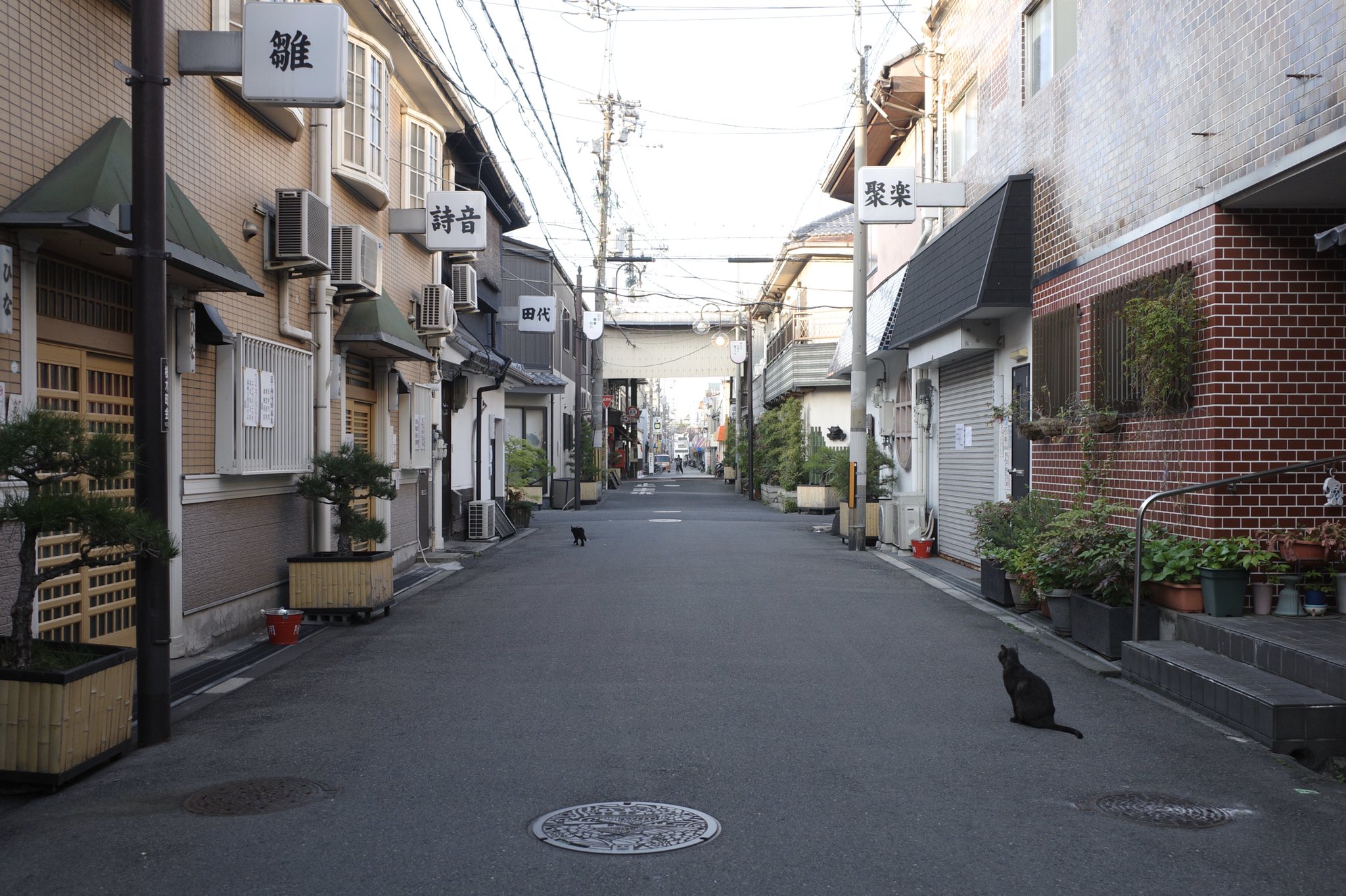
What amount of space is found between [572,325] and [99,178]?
3921 cm

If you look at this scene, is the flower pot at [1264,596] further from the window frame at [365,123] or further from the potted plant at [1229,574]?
the window frame at [365,123]

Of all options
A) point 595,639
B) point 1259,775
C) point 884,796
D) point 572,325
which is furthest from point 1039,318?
point 572,325

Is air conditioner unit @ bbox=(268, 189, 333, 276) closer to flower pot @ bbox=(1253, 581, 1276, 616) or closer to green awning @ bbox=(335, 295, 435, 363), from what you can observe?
green awning @ bbox=(335, 295, 435, 363)

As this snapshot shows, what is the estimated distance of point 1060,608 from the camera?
10.3 metres

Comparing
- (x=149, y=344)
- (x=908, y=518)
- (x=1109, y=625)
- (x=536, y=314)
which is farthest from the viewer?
(x=536, y=314)

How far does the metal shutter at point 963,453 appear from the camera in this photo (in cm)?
1619

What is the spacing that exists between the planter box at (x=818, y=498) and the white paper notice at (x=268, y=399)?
2385 centimetres

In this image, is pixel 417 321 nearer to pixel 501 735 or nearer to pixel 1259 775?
pixel 501 735

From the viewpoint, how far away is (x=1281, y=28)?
8.05 m

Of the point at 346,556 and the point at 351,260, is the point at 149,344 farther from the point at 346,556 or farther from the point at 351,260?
the point at 351,260

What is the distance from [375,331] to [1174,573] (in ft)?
30.1

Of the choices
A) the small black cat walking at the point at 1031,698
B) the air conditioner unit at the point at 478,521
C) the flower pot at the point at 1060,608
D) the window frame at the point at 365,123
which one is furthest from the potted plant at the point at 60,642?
the air conditioner unit at the point at 478,521

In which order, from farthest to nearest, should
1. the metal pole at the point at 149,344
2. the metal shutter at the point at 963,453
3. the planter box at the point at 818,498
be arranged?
the planter box at the point at 818,498
the metal shutter at the point at 963,453
the metal pole at the point at 149,344

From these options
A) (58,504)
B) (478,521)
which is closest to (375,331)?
(58,504)
